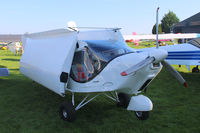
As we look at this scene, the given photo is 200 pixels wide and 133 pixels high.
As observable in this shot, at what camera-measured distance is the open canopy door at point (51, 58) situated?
14.8 ft

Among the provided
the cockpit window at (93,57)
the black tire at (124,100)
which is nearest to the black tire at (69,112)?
the cockpit window at (93,57)

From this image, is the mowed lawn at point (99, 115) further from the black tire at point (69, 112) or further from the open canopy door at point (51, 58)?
the open canopy door at point (51, 58)

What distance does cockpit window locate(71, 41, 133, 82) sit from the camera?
4.23m

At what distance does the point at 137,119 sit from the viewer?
4.73 metres

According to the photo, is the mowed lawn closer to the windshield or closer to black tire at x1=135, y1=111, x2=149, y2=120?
black tire at x1=135, y1=111, x2=149, y2=120

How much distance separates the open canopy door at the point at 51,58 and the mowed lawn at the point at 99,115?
862 mm

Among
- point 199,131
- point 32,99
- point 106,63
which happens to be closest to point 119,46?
point 106,63

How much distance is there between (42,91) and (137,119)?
450cm

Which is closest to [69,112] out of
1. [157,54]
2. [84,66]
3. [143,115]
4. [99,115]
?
[99,115]

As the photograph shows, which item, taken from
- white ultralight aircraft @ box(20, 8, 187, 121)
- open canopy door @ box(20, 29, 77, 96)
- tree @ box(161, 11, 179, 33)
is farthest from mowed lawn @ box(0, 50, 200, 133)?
tree @ box(161, 11, 179, 33)

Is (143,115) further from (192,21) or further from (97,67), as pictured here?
(192,21)

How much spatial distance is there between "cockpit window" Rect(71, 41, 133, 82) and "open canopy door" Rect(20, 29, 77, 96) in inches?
11.7

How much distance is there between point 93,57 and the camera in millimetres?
4371

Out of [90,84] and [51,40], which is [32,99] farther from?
[90,84]
